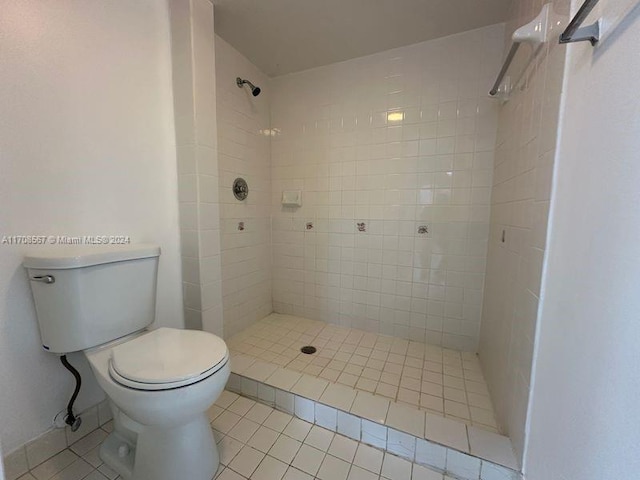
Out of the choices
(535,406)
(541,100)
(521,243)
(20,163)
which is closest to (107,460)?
(20,163)

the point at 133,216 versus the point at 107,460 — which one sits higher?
the point at 133,216

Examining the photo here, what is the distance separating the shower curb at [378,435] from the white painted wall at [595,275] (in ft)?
0.77

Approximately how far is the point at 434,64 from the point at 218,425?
2.38 meters

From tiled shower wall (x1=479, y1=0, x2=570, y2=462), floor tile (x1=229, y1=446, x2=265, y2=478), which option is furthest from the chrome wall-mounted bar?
floor tile (x1=229, y1=446, x2=265, y2=478)

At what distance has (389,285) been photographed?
6.22 ft

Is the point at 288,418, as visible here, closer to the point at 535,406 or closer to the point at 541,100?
the point at 535,406

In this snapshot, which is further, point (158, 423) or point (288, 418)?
point (288, 418)

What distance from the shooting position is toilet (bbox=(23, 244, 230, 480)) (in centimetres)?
80

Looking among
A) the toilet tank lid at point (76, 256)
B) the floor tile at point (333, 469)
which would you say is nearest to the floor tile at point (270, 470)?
the floor tile at point (333, 469)

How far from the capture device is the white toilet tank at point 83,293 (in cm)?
89

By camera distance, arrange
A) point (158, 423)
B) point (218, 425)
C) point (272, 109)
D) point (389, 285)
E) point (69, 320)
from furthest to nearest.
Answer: point (272, 109), point (389, 285), point (218, 425), point (69, 320), point (158, 423)

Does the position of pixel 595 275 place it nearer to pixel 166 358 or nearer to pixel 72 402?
pixel 166 358

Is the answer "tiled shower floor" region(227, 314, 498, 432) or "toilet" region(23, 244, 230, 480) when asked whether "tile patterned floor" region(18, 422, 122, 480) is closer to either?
"toilet" region(23, 244, 230, 480)

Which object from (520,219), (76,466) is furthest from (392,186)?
(76,466)
